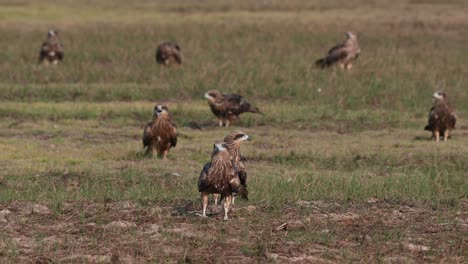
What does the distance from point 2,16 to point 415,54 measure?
58.5 ft

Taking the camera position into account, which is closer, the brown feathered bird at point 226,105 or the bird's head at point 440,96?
the bird's head at point 440,96

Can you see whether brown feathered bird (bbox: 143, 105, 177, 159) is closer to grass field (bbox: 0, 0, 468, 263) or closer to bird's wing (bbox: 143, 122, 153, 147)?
bird's wing (bbox: 143, 122, 153, 147)

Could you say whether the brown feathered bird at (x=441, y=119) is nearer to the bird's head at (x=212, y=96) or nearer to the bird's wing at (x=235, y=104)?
the bird's wing at (x=235, y=104)

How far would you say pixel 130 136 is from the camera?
1883 centimetres

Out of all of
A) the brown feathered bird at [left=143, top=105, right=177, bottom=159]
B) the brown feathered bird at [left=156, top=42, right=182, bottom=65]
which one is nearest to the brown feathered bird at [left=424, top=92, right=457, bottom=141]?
the brown feathered bird at [left=143, top=105, right=177, bottom=159]

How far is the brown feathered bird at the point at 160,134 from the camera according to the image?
631 inches

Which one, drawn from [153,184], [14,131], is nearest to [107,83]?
[14,131]

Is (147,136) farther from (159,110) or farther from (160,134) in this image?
(159,110)

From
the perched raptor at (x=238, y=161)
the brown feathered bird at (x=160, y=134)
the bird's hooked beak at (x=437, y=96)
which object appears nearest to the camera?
the perched raptor at (x=238, y=161)

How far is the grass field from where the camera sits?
30.5ft

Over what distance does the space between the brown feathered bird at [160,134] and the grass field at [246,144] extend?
0.25m

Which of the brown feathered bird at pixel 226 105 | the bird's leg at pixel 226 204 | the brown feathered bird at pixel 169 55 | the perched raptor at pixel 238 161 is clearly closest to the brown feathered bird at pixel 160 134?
the brown feathered bird at pixel 226 105

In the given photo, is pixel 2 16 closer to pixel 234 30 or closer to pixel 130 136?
pixel 234 30

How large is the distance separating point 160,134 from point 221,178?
6277 mm
